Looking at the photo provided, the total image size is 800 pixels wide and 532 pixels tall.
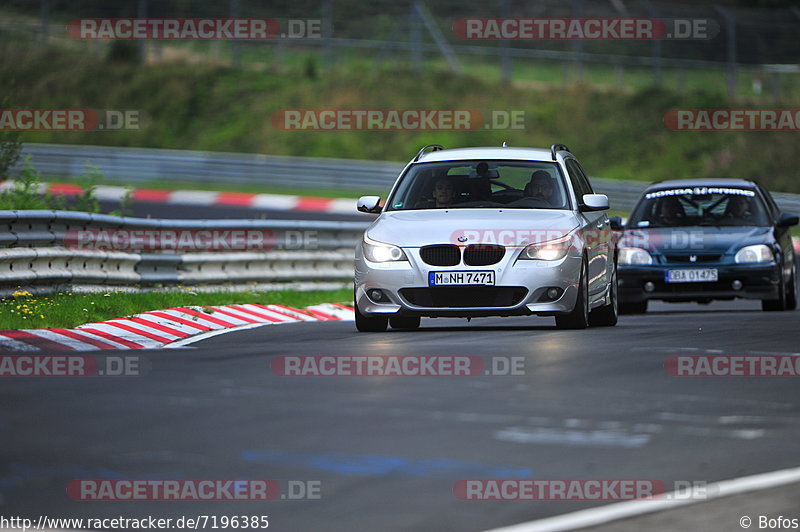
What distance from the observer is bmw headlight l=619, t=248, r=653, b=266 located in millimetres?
17484

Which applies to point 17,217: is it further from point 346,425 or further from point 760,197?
point 760,197

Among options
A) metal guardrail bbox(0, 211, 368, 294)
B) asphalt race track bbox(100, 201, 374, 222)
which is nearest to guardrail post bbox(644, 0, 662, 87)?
asphalt race track bbox(100, 201, 374, 222)

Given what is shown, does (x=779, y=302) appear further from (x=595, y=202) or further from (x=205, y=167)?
(x=205, y=167)

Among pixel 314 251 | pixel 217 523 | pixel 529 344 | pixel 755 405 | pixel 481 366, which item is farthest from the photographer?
pixel 314 251

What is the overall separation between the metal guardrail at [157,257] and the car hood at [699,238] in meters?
4.38

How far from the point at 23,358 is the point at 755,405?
5.19 m

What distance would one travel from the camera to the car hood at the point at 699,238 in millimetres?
17438

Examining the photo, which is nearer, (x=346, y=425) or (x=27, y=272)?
(x=346, y=425)

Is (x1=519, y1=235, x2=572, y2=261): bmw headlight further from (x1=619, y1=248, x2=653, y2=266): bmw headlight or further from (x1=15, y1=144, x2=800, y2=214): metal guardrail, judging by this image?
(x1=15, y1=144, x2=800, y2=214): metal guardrail

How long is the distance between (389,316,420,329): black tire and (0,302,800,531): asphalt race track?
2.56 m

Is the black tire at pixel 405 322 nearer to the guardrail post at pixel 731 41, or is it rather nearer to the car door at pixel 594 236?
the car door at pixel 594 236

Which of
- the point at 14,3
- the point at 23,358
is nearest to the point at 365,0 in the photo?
the point at 14,3

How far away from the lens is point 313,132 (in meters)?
47.4

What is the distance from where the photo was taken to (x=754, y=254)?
→ 57.1 ft
